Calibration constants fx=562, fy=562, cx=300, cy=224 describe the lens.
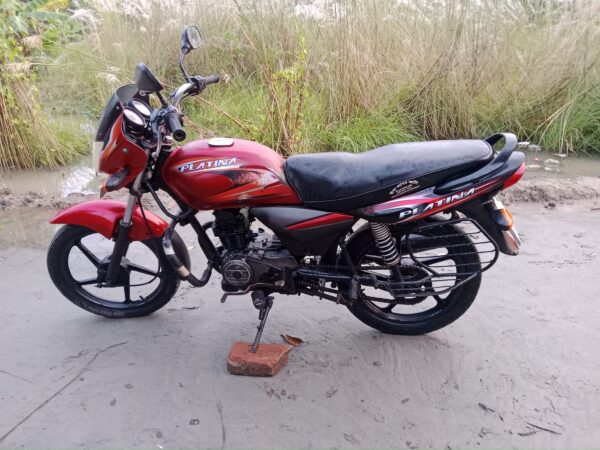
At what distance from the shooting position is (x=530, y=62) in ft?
19.2

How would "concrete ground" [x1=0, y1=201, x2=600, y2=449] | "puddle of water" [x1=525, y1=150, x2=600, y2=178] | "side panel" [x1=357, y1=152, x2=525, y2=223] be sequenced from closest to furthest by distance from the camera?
"concrete ground" [x1=0, y1=201, x2=600, y2=449] → "side panel" [x1=357, y1=152, x2=525, y2=223] → "puddle of water" [x1=525, y1=150, x2=600, y2=178]

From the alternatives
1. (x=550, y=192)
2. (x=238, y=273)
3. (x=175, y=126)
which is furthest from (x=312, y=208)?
(x=550, y=192)

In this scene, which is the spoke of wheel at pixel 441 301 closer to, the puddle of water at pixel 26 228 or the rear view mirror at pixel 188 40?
the rear view mirror at pixel 188 40

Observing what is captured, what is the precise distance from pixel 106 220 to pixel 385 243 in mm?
1363

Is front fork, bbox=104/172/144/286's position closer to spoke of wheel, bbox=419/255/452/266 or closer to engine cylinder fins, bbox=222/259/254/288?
engine cylinder fins, bbox=222/259/254/288

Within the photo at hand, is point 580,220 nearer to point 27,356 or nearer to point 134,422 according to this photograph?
point 134,422

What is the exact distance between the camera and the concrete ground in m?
2.18

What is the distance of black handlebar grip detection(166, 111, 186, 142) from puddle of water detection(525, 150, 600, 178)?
3.85 m

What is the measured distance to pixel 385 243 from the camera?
246 centimetres

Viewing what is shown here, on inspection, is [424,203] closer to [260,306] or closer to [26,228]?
[260,306]

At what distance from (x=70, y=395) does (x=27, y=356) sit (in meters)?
0.42

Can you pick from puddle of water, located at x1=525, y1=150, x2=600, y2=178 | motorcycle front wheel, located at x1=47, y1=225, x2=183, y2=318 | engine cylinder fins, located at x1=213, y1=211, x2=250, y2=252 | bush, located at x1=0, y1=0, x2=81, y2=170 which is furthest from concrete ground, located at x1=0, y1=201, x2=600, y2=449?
bush, located at x1=0, y1=0, x2=81, y2=170

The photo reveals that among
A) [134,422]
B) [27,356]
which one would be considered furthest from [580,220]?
[27,356]

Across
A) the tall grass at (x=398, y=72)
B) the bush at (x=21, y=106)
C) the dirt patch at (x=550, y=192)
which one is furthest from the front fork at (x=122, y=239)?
the dirt patch at (x=550, y=192)
